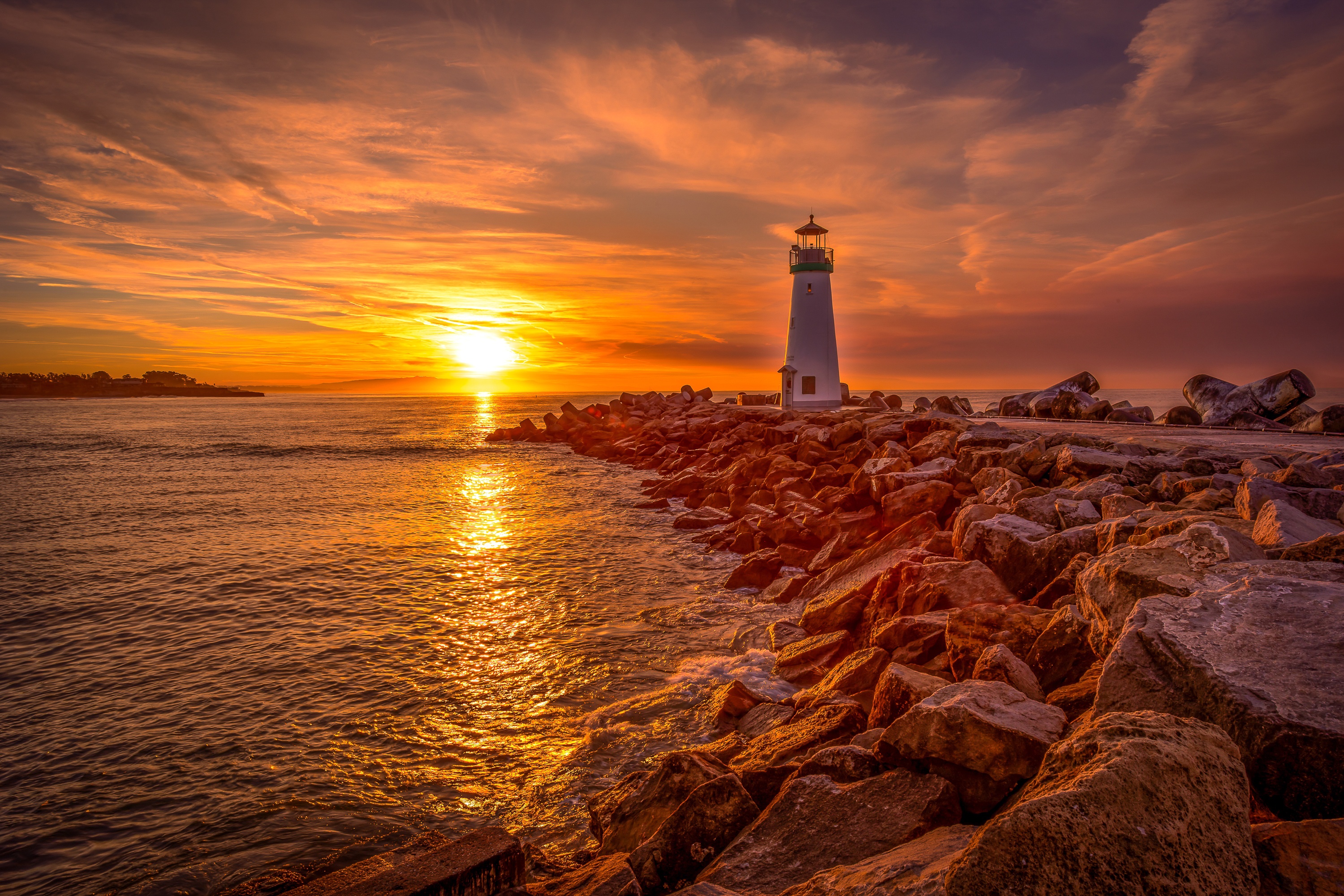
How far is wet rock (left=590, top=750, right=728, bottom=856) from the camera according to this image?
4.43 meters

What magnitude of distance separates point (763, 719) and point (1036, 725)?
11.1ft

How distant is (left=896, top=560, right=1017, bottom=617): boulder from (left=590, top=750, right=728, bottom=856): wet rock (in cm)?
350

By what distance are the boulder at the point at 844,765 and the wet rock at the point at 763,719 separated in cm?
161

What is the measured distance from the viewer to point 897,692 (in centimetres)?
489

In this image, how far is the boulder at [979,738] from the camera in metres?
3.37

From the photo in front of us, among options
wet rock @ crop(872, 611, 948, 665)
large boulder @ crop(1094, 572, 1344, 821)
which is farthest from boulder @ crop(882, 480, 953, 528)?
large boulder @ crop(1094, 572, 1344, 821)

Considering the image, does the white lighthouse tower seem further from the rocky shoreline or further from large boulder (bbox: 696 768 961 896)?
large boulder (bbox: 696 768 961 896)

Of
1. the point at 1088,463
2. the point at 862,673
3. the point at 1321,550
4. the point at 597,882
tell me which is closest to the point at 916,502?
the point at 1088,463

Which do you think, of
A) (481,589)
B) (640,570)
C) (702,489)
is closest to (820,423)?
(702,489)

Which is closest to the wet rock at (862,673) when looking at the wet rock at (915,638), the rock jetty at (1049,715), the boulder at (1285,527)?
the rock jetty at (1049,715)

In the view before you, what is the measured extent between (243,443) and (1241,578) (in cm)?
5811

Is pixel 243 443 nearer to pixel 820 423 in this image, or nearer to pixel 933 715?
pixel 820 423

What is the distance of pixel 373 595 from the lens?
12141 millimetres

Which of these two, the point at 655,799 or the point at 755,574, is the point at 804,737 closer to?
the point at 655,799
